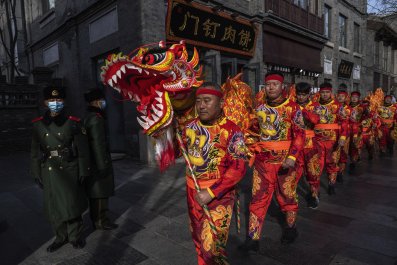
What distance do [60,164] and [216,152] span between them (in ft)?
6.75

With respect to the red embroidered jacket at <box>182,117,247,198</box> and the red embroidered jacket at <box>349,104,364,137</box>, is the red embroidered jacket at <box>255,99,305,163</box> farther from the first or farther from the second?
the red embroidered jacket at <box>349,104,364,137</box>

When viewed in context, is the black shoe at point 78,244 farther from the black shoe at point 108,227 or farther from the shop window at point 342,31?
the shop window at point 342,31

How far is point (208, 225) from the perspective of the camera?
2.31 metres

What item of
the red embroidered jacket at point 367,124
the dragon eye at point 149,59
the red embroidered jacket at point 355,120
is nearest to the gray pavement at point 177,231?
the red embroidered jacket at point 355,120

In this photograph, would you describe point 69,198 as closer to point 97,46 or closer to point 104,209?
point 104,209

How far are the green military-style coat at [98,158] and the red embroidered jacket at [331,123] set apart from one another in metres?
3.73

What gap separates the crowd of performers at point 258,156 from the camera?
230 cm

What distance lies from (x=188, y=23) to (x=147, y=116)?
7036 millimetres

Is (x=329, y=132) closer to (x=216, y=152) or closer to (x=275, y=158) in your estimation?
(x=275, y=158)

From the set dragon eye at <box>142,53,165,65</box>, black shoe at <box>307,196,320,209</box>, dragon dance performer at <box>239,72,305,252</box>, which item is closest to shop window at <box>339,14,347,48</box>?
black shoe at <box>307,196,320,209</box>

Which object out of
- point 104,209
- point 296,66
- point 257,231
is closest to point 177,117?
point 257,231

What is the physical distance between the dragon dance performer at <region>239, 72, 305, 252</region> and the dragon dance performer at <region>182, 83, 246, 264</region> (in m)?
1.02

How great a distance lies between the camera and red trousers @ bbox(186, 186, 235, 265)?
2.28 meters

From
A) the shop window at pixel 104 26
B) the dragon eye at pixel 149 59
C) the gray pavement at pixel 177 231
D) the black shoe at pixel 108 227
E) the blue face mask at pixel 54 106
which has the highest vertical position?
the shop window at pixel 104 26
